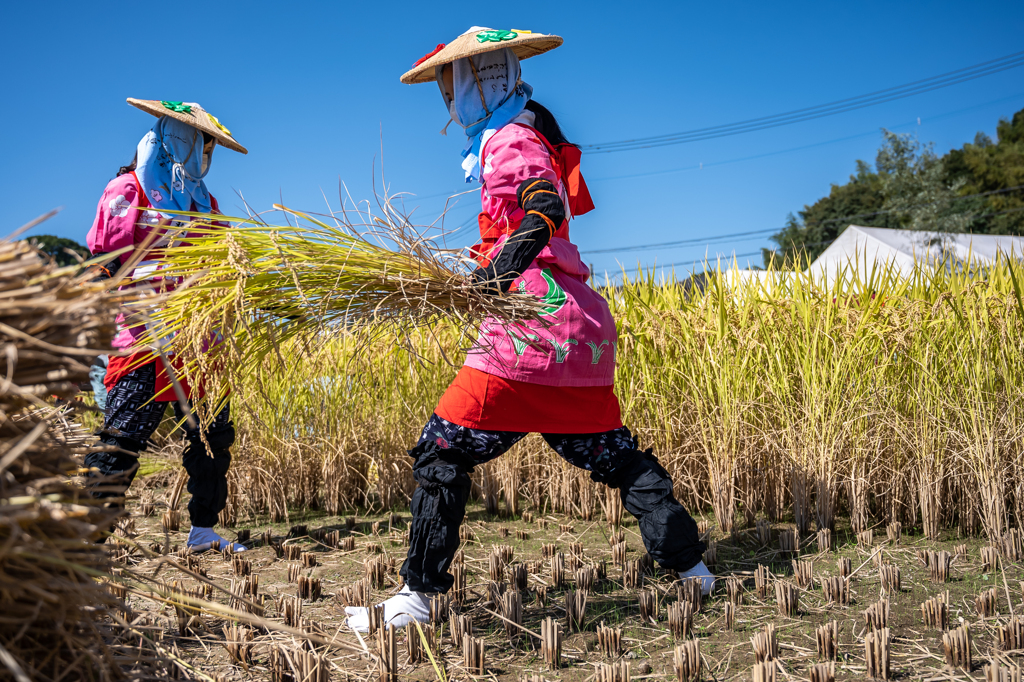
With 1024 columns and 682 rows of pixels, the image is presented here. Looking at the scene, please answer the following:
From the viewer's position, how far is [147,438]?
122 inches

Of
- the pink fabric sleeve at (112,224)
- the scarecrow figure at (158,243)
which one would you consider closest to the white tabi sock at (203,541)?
the scarecrow figure at (158,243)

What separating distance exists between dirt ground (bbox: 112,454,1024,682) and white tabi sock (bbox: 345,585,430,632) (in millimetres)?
48

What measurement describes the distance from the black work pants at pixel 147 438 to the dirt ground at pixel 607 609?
297mm

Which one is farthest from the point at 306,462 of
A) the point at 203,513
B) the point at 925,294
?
the point at 925,294

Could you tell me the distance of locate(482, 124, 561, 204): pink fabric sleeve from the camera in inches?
91.0

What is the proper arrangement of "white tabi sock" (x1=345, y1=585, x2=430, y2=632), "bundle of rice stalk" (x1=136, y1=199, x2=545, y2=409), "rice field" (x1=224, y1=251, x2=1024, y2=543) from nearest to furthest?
"bundle of rice stalk" (x1=136, y1=199, x2=545, y2=409) → "white tabi sock" (x1=345, y1=585, x2=430, y2=632) → "rice field" (x1=224, y1=251, x2=1024, y2=543)

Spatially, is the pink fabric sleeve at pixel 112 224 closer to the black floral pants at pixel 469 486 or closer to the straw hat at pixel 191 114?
the straw hat at pixel 191 114

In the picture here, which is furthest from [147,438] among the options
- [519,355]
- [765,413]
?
[765,413]

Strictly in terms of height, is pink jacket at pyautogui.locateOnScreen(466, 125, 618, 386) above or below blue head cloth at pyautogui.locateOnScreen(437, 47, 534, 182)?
below

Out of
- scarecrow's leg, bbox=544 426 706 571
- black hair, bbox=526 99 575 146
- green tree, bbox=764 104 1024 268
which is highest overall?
green tree, bbox=764 104 1024 268

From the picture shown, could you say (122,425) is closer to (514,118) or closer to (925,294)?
(514,118)

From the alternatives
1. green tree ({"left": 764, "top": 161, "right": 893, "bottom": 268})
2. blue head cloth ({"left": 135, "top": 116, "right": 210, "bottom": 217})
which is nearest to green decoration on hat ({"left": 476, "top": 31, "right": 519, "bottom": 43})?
blue head cloth ({"left": 135, "top": 116, "right": 210, "bottom": 217})

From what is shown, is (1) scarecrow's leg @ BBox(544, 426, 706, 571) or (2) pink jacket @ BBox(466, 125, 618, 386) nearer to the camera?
(2) pink jacket @ BBox(466, 125, 618, 386)

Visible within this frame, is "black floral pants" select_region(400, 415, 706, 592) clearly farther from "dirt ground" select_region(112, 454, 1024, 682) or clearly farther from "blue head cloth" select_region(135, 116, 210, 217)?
"blue head cloth" select_region(135, 116, 210, 217)
